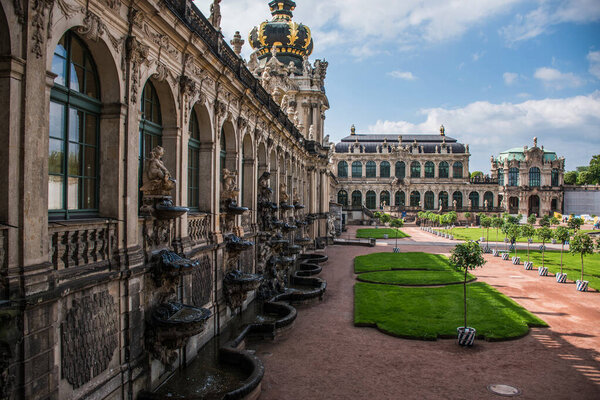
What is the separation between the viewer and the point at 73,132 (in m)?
9.80

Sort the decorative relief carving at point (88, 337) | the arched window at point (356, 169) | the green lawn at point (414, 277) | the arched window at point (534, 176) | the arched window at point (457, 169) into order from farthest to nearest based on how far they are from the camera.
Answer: the arched window at point (534, 176)
the arched window at point (356, 169)
the arched window at point (457, 169)
the green lawn at point (414, 277)
the decorative relief carving at point (88, 337)

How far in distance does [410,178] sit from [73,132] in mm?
108131

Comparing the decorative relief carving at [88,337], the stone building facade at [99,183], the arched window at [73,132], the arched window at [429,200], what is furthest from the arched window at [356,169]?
the decorative relief carving at [88,337]

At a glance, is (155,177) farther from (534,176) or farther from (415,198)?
(534,176)

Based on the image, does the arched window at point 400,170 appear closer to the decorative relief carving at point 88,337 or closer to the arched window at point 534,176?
the arched window at point 534,176

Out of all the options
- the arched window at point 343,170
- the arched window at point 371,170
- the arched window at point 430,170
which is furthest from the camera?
the arched window at point 343,170

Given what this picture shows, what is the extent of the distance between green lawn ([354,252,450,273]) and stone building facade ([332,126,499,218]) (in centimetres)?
6626

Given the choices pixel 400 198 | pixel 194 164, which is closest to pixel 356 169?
pixel 400 198

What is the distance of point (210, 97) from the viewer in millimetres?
16766

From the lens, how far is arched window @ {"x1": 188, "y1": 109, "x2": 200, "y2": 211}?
1644 cm

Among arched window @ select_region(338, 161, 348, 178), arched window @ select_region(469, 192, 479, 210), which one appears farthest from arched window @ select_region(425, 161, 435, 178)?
arched window @ select_region(338, 161, 348, 178)

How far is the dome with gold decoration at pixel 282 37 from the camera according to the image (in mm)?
54031

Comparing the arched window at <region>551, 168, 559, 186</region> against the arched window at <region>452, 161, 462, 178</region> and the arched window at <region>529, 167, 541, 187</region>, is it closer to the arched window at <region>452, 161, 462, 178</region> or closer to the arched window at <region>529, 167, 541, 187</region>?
the arched window at <region>529, 167, 541, 187</region>

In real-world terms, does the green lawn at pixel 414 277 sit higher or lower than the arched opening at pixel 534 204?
lower
